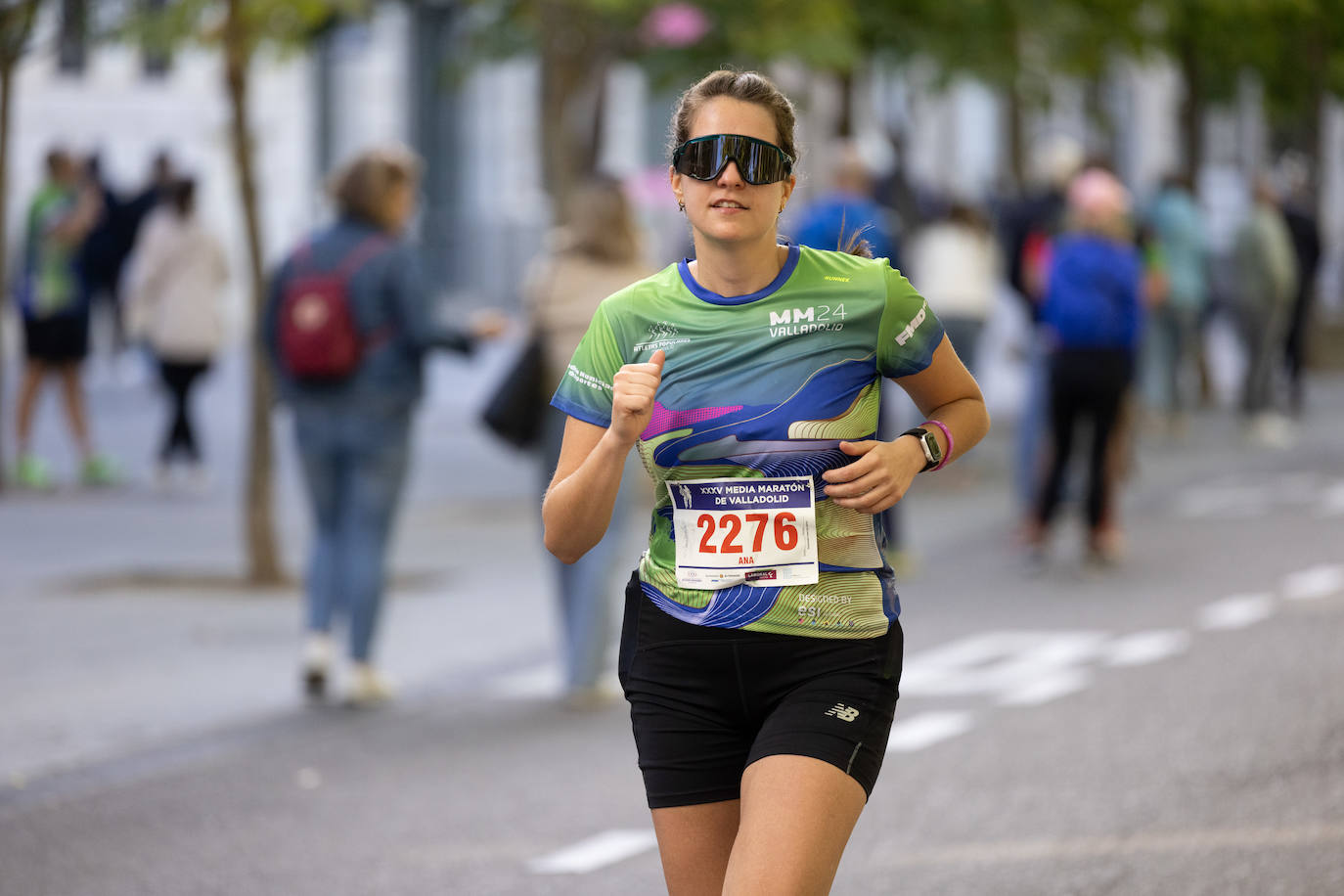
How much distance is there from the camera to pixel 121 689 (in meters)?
8.41

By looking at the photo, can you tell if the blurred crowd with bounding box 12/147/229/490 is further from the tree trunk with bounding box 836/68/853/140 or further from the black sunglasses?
the black sunglasses

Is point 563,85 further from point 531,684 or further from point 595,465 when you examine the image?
point 595,465

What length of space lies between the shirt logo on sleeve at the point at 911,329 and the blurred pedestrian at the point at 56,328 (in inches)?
463

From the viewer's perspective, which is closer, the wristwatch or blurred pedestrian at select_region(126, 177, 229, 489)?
the wristwatch

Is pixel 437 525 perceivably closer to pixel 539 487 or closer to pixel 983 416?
pixel 539 487

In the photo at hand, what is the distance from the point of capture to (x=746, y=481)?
3596 mm

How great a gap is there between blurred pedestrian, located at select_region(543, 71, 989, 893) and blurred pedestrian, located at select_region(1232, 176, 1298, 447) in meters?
14.9

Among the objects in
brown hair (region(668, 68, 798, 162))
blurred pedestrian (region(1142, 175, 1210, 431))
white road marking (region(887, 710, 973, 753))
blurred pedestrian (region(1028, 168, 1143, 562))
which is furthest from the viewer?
blurred pedestrian (region(1142, 175, 1210, 431))

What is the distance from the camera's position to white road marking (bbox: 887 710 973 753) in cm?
727

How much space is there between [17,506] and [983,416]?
36.1 ft

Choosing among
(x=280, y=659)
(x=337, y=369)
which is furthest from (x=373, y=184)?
(x=280, y=659)

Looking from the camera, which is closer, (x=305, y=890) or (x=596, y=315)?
(x=596, y=315)

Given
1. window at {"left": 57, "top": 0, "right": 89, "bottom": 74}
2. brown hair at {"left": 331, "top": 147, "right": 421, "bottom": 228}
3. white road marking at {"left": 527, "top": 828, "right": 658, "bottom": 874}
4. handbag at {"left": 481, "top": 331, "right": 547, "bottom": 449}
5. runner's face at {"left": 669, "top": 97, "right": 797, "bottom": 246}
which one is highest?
window at {"left": 57, "top": 0, "right": 89, "bottom": 74}

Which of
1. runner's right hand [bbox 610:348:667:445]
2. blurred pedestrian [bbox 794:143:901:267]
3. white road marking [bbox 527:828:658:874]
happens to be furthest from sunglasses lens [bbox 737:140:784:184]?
blurred pedestrian [bbox 794:143:901:267]
